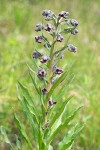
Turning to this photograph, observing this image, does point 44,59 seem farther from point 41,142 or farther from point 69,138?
point 69,138

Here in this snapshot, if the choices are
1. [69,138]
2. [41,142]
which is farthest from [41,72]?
[69,138]

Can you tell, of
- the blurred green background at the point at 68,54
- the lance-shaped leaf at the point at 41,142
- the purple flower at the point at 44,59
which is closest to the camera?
the purple flower at the point at 44,59

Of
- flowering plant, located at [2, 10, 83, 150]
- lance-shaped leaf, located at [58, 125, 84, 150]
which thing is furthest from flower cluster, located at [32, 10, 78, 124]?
lance-shaped leaf, located at [58, 125, 84, 150]

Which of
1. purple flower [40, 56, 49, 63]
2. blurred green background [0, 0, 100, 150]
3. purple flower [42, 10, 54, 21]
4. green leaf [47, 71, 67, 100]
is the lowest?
green leaf [47, 71, 67, 100]

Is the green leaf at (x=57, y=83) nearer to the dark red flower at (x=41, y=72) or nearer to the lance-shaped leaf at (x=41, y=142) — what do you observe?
the dark red flower at (x=41, y=72)

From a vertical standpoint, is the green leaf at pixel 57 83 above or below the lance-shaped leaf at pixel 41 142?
above

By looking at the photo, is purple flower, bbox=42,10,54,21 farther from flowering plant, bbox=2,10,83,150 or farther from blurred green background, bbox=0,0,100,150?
blurred green background, bbox=0,0,100,150

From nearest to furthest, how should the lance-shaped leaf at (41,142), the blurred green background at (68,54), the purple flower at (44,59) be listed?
the purple flower at (44,59)
the lance-shaped leaf at (41,142)
the blurred green background at (68,54)

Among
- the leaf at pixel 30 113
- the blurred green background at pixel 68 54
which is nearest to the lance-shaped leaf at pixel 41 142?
the leaf at pixel 30 113

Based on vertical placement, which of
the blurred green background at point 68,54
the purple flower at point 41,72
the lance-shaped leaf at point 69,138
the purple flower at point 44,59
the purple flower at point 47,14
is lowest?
the lance-shaped leaf at point 69,138
